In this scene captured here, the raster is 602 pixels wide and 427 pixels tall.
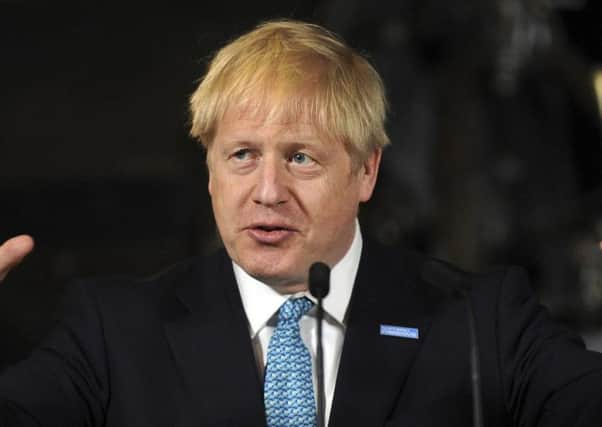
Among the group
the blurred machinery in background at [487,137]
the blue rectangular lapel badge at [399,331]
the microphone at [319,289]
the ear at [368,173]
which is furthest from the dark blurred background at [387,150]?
the microphone at [319,289]

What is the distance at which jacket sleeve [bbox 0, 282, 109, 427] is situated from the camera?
228 centimetres

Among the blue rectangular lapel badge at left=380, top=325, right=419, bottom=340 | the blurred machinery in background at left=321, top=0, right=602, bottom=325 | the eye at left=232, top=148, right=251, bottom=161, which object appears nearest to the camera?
the eye at left=232, top=148, right=251, bottom=161

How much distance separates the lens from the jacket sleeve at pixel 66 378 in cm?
228

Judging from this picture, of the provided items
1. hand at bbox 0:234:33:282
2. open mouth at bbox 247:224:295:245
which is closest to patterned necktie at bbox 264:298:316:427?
open mouth at bbox 247:224:295:245

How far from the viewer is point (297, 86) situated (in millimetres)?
2395

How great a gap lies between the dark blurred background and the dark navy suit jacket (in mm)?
2505

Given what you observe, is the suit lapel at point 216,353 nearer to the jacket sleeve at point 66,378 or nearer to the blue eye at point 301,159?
the jacket sleeve at point 66,378

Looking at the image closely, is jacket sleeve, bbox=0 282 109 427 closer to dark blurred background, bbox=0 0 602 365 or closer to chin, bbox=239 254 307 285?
chin, bbox=239 254 307 285

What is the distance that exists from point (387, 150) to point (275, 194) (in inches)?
124

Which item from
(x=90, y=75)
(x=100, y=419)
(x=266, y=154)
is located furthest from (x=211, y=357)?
(x=90, y=75)

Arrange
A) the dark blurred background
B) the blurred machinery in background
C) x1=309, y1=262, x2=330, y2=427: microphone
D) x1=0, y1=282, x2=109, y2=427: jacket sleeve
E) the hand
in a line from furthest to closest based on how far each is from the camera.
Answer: the blurred machinery in background < the dark blurred background < x1=0, y1=282, x2=109, y2=427: jacket sleeve < the hand < x1=309, y1=262, x2=330, y2=427: microphone

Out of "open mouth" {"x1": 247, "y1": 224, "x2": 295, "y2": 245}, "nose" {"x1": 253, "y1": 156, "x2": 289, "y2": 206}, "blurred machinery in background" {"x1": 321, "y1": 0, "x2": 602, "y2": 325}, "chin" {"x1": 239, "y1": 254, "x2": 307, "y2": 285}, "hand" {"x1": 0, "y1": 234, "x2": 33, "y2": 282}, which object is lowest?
"blurred machinery in background" {"x1": 321, "y1": 0, "x2": 602, "y2": 325}

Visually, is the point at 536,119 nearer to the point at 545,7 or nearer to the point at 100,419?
the point at 545,7

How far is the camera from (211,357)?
2.44m
